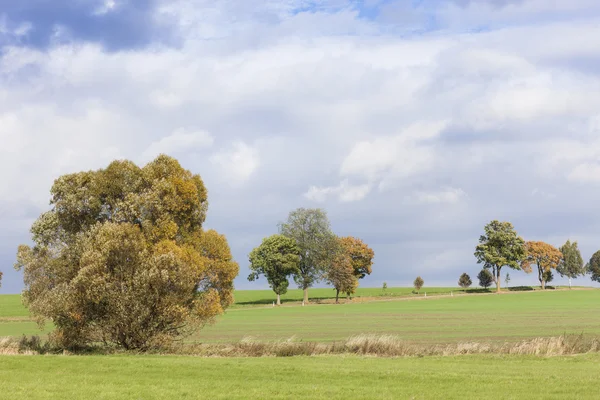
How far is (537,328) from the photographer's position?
6203cm

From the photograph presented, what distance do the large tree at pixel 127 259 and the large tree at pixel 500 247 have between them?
437ft

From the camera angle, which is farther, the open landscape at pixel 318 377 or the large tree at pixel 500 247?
the large tree at pixel 500 247

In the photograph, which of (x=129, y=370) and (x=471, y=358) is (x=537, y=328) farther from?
(x=129, y=370)

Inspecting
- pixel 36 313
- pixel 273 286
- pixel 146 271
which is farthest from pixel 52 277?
pixel 273 286

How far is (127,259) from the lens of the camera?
3800cm

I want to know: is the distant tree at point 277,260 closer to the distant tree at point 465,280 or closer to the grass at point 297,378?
the distant tree at point 465,280

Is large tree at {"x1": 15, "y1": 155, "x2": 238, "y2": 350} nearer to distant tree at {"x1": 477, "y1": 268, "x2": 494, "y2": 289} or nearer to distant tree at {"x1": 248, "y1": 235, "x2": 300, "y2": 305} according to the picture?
distant tree at {"x1": 248, "y1": 235, "x2": 300, "y2": 305}

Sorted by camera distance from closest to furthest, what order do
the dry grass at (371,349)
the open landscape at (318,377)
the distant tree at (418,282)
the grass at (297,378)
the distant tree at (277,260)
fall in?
the grass at (297,378) → the open landscape at (318,377) → the dry grass at (371,349) → the distant tree at (277,260) → the distant tree at (418,282)

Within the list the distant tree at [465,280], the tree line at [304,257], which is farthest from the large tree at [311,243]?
the distant tree at [465,280]

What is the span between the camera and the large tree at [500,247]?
538ft

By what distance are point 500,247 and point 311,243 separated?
59.5 metres

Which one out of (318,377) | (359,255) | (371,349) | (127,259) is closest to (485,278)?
(359,255)

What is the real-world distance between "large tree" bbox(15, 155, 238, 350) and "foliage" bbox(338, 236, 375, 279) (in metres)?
106

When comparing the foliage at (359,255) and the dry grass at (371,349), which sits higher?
the foliage at (359,255)
